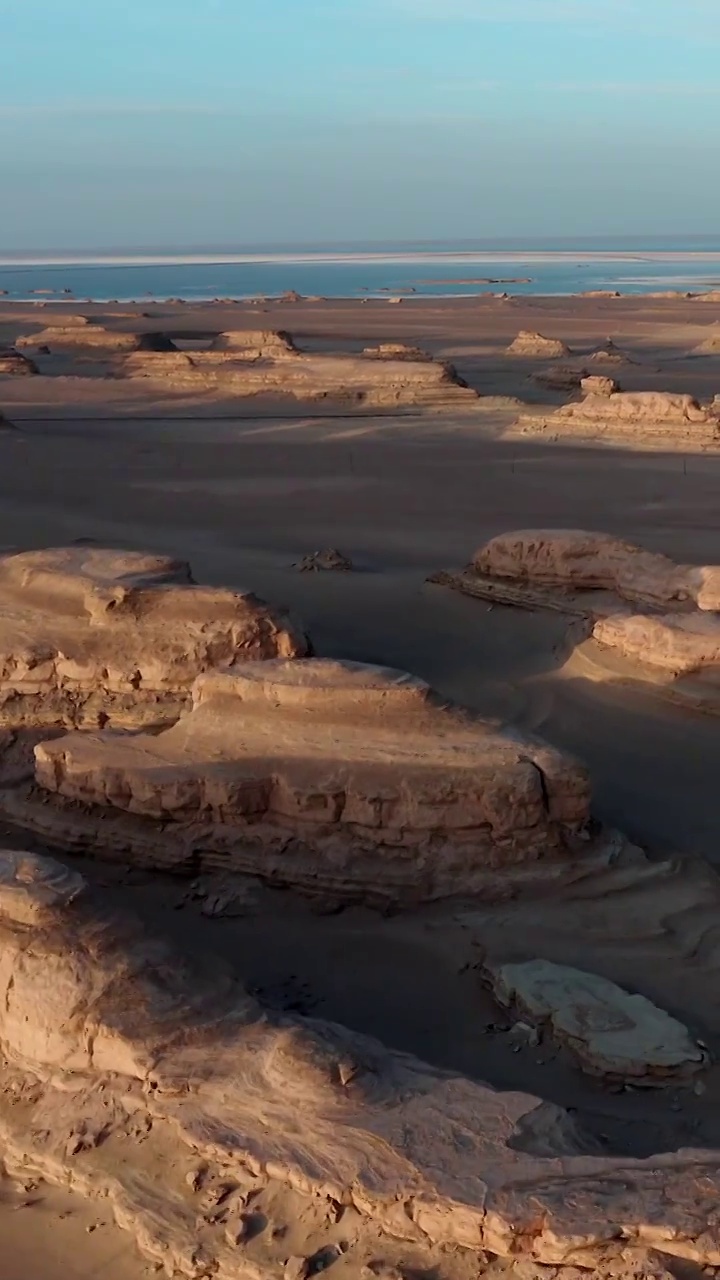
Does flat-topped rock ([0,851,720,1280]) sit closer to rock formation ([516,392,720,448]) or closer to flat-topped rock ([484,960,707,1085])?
flat-topped rock ([484,960,707,1085])

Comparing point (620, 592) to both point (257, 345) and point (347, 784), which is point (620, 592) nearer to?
point (347, 784)

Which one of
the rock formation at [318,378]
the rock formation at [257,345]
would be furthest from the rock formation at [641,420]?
the rock formation at [257,345]

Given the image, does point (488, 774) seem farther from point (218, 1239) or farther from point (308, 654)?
point (218, 1239)

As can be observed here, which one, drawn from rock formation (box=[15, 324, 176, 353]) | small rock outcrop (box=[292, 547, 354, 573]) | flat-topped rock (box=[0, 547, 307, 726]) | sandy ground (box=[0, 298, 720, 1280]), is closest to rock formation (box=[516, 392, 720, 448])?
sandy ground (box=[0, 298, 720, 1280])

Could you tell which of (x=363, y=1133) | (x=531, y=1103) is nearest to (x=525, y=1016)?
(x=531, y=1103)

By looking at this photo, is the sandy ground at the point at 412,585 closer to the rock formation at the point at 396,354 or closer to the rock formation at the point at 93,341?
the rock formation at the point at 396,354

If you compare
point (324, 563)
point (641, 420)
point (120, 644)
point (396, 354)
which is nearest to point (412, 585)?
point (324, 563)
